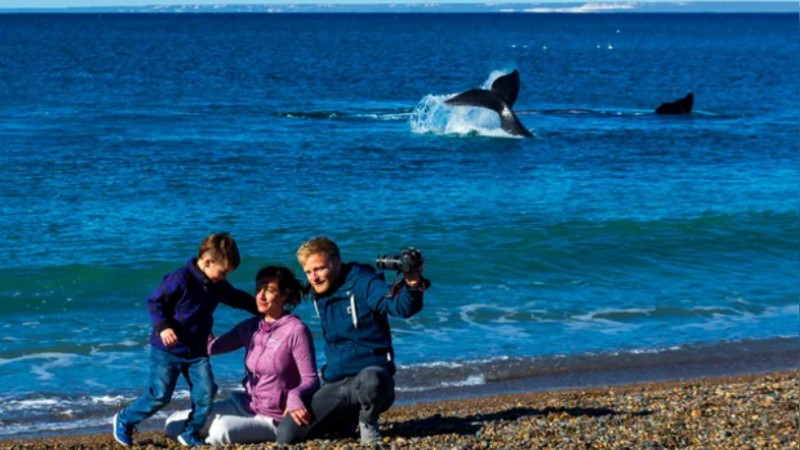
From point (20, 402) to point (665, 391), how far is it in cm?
512

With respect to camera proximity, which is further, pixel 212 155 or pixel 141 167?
pixel 212 155

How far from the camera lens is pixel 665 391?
1018 cm

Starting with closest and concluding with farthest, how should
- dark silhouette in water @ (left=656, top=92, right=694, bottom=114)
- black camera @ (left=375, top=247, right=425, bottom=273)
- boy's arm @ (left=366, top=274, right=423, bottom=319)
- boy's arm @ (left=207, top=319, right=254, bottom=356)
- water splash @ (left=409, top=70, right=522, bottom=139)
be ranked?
black camera @ (left=375, top=247, right=425, bottom=273), boy's arm @ (left=366, top=274, right=423, bottom=319), boy's arm @ (left=207, top=319, right=254, bottom=356), water splash @ (left=409, top=70, right=522, bottom=139), dark silhouette in water @ (left=656, top=92, right=694, bottom=114)

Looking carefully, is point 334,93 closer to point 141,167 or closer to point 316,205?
point 141,167

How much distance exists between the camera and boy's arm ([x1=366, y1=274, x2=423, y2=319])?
23.5 feet

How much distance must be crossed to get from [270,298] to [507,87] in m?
20.7

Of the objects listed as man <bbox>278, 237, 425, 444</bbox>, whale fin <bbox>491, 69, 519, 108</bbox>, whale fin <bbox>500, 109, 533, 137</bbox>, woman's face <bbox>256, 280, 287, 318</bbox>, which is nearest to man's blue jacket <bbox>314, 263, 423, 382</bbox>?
man <bbox>278, 237, 425, 444</bbox>

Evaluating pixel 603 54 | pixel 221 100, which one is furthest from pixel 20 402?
pixel 603 54

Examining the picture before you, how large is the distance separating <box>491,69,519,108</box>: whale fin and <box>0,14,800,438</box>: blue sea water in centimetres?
95

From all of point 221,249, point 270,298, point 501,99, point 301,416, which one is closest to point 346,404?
point 301,416

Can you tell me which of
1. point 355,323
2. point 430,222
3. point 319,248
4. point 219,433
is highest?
point 319,248

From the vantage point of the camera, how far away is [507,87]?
28.3m

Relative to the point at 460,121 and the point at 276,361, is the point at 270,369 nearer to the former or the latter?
the point at 276,361

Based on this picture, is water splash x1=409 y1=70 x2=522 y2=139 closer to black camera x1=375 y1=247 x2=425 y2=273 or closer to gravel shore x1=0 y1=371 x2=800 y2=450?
gravel shore x1=0 y1=371 x2=800 y2=450
